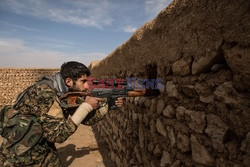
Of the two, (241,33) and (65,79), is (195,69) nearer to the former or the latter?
(241,33)

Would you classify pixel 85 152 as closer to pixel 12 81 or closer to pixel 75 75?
pixel 75 75

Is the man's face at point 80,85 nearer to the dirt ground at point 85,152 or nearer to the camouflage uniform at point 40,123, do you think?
the camouflage uniform at point 40,123

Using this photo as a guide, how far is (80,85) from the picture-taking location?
2320 millimetres

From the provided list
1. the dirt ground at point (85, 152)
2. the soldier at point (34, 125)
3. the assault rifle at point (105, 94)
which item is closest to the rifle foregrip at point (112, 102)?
the assault rifle at point (105, 94)

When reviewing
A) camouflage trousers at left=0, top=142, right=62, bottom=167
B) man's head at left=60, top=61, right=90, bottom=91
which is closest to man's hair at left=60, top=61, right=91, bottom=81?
man's head at left=60, top=61, right=90, bottom=91

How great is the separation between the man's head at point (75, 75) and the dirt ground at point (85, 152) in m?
2.22

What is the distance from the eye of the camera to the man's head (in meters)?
2.22

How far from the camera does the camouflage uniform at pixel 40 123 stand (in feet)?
6.06

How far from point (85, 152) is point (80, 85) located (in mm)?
3000

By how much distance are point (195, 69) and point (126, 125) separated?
6.06ft

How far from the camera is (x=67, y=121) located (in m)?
1.96

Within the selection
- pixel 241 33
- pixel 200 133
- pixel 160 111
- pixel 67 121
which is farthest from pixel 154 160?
pixel 241 33

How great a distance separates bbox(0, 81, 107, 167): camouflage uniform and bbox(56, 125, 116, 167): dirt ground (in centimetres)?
214

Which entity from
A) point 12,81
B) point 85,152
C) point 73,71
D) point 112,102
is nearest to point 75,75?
point 73,71
